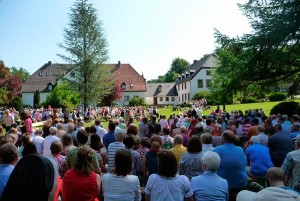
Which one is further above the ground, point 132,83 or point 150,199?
point 132,83

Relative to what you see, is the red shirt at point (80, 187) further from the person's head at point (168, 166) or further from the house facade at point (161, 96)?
the house facade at point (161, 96)

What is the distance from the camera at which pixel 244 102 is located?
51938mm

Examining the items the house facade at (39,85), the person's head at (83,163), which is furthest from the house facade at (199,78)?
the person's head at (83,163)

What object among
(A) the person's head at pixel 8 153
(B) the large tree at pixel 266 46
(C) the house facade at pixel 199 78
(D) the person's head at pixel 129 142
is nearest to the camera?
(A) the person's head at pixel 8 153

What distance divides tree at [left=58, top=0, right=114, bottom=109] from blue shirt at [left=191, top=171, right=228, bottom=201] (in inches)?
1233

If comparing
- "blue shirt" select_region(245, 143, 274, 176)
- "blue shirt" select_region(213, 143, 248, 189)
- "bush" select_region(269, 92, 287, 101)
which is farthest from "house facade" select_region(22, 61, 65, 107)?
"blue shirt" select_region(213, 143, 248, 189)

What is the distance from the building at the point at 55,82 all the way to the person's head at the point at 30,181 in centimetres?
6249

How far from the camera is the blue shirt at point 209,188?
4.98m

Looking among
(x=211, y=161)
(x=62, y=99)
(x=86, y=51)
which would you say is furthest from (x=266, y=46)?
(x=62, y=99)

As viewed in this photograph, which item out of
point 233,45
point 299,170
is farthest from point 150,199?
point 233,45

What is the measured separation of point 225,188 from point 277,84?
54.8 feet

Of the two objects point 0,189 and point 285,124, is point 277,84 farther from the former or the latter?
point 0,189

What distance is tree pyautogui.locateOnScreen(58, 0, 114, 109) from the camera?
35.5 metres

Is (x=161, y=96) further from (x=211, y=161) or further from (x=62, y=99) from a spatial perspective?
(x=211, y=161)
